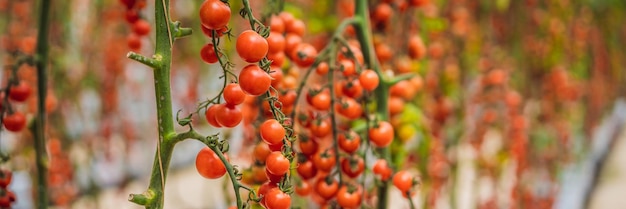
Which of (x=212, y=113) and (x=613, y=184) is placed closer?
(x=212, y=113)

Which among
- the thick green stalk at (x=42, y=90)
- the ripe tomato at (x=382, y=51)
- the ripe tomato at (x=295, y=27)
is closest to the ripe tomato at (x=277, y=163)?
the ripe tomato at (x=295, y=27)

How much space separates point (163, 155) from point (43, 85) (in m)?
0.36

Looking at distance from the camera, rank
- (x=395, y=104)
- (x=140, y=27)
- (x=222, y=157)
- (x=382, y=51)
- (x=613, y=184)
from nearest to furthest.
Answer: (x=222, y=157) → (x=140, y=27) → (x=395, y=104) → (x=382, y=51) → (x=613, y=184)

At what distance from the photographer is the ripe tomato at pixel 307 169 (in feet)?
2.15

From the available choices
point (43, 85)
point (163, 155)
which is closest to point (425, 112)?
point (43, 85)

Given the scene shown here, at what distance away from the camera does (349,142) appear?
667 millimetres

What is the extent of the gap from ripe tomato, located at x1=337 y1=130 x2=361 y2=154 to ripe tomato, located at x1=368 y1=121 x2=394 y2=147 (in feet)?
0.06

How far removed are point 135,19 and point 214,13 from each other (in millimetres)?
307

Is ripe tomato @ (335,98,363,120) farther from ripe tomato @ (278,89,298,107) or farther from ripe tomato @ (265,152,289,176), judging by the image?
ripe tomato @ (265,152,289,176)

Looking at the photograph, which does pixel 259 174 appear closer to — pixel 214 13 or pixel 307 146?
pixel 307 146

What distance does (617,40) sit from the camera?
2727 millimetres

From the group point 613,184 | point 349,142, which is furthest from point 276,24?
point 613,184

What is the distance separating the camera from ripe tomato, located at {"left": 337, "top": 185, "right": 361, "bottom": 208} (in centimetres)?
65

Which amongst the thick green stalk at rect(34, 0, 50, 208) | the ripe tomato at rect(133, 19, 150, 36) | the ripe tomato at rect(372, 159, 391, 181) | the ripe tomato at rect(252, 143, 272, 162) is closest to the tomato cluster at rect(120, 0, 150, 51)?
the ripe tomato at rect(133, 19, 150, 36)
